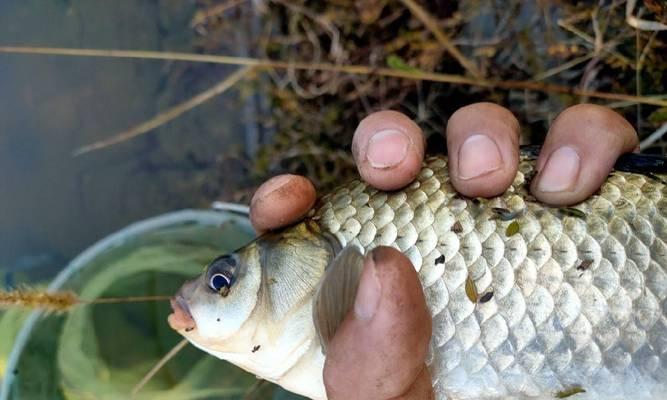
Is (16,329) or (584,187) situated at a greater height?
(584,187)

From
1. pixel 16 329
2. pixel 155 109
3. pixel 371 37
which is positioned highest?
pixel 371 37

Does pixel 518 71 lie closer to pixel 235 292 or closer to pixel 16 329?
pixel 235 292

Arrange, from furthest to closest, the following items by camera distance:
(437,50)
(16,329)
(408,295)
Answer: (437,50) → (16,329) → (408,295)

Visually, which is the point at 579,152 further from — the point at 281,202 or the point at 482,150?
the point at 281,202

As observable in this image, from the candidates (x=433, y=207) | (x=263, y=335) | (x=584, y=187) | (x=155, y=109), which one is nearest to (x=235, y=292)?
(x=263, y=335)

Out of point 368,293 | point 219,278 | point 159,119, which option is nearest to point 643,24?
point 368,293

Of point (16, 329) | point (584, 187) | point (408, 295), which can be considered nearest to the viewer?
point (408, 295)

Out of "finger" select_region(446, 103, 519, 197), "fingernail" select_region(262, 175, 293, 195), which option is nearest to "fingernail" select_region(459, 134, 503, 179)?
"finger" select_region(446, 103, 519, 197)
